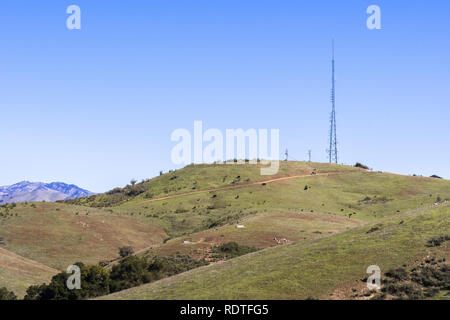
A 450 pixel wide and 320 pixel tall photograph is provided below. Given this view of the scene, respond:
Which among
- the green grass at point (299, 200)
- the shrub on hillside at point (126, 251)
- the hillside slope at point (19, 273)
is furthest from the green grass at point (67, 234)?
the green grass at point (299, 200)

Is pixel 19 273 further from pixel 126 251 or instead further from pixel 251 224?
pixel 251 224

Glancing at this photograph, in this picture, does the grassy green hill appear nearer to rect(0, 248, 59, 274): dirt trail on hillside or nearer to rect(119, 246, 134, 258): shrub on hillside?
rect(119, 246, 134, 258): shrub on hillside

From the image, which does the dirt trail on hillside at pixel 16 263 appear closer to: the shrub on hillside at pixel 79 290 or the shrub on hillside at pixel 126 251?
the shrub on hillside at pixel 126 251

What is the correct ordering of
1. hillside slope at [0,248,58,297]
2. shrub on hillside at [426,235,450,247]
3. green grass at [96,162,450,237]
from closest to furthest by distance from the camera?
shrub on hillside at [426,235,450,247]
hillside slope at [0,248,58,297]
green grass at [96,162,450,237]

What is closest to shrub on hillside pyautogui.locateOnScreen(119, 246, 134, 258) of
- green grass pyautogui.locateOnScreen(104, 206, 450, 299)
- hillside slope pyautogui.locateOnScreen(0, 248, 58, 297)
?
hillside slope pyautogui.locateOnScreen(0, 248, 58, 297)

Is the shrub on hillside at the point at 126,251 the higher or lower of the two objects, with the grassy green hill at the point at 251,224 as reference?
lower

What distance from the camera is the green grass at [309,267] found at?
3180 centimetres

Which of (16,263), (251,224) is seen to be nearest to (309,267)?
(16,263)

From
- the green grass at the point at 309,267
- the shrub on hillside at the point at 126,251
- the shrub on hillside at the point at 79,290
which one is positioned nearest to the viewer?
the green grass at the point at 309,267

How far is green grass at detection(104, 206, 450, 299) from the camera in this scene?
104 ft

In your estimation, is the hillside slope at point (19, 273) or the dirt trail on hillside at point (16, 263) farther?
the dirt trail on hillside at point (16, 263)

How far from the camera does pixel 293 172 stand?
14712 centimetres

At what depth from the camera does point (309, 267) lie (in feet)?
117
